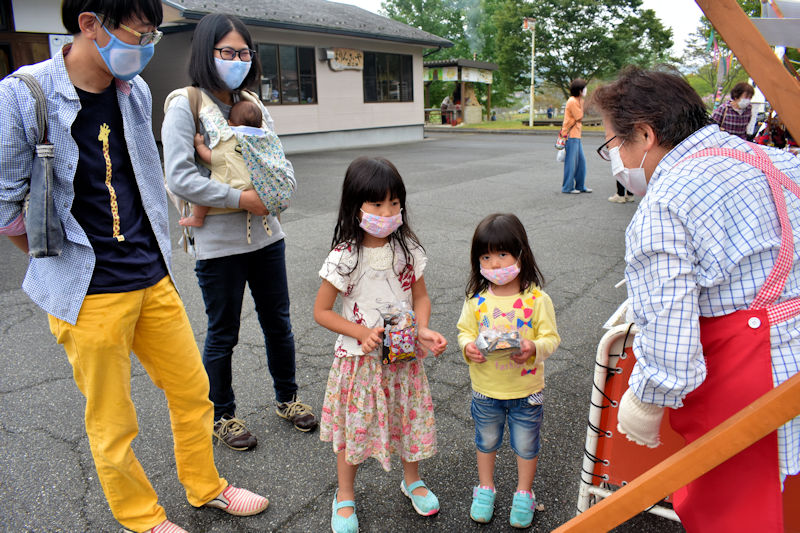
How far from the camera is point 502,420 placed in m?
2.36

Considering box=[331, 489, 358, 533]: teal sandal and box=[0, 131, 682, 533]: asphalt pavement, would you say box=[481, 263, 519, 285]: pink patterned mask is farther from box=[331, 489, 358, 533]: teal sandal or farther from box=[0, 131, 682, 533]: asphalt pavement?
box=[331, 489, 358, 533]: teal sandal

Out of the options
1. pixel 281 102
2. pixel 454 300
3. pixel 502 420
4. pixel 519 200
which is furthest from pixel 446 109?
pixel 502 420

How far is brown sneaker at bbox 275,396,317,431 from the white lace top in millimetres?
860

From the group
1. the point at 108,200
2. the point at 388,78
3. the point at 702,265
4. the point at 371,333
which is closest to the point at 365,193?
the point at 371,333

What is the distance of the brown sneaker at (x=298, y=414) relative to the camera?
3008 mm

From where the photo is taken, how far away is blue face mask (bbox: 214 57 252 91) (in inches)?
101

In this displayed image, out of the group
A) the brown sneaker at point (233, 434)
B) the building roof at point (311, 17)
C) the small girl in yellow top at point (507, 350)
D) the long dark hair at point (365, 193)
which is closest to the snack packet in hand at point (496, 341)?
the small girl in yellow top at point (507, 350)

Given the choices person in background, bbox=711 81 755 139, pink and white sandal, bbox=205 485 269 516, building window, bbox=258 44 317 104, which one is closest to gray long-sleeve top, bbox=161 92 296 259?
pink and white sandal, bbox=205 485 269 516

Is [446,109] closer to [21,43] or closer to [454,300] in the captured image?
[21,43]

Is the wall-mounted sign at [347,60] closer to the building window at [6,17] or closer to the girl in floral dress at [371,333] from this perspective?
the building window at [6,17]

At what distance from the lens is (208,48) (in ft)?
8.35

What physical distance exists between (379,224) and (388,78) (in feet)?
63.2

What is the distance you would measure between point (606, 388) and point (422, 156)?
14.4m

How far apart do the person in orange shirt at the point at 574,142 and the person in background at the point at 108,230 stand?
8.04m
